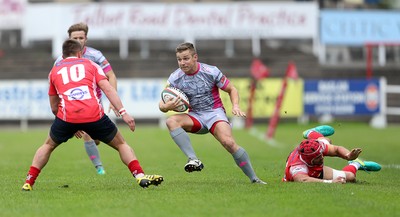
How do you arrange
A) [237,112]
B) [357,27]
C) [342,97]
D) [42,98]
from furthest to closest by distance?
[357,27] < [342,97] < [42,98] < [237,112]

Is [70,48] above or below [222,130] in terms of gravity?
above

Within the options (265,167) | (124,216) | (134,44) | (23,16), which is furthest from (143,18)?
(124,216)

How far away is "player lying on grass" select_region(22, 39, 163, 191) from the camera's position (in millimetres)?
11359

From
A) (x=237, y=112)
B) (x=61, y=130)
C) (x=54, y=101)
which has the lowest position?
(x=61, y=130)

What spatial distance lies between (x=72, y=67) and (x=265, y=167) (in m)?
5.47

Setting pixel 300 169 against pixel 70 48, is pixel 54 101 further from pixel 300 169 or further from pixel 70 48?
pixel 300 169

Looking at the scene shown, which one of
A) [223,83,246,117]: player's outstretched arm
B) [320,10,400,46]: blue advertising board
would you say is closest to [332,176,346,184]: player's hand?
[223,83,246,117]: player's outstretched arm

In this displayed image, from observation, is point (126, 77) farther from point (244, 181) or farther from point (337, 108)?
point (244, 181)

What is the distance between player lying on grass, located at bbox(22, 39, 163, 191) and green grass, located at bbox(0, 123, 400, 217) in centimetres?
59

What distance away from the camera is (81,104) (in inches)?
447

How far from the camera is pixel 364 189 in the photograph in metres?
11.8

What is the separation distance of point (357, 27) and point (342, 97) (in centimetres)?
584

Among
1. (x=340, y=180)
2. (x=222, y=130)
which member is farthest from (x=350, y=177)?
(x=222, y=130)

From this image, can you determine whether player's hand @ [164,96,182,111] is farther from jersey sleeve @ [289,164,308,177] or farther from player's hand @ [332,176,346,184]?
player's hand @ [332,176,346,184]
